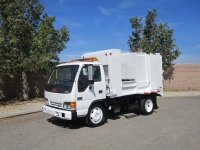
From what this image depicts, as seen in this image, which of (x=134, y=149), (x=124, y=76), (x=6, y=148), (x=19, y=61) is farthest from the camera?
(x=19, y=61)

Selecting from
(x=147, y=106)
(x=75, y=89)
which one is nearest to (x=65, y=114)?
(x=75, y=89)

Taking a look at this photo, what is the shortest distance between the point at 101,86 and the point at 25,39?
24.4 feet

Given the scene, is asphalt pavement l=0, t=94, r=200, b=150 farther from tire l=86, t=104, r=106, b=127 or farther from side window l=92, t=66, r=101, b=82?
side window l=92, t=66, r=101, b=82

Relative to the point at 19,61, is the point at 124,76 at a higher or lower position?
lower

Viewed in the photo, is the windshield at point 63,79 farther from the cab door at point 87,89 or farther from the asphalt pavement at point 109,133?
the asphalt pavement at point 109,133

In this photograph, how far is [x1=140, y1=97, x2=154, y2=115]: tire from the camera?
29.2 feet

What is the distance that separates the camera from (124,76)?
8398mm

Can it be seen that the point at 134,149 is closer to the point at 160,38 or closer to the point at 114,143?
the point at 114,143

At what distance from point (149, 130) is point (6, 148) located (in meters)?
4.31

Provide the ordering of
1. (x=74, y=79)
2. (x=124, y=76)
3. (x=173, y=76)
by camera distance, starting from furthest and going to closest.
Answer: (x=173, y=76), (x=124, y=76), (x=74, y=79)

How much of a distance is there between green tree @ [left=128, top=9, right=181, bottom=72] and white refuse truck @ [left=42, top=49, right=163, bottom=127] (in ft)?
26.6

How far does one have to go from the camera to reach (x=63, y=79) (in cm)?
701

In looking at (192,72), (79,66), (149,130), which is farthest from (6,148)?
(192,72)

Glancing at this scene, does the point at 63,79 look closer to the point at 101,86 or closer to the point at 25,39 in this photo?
the point at 101,86
